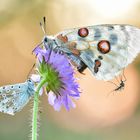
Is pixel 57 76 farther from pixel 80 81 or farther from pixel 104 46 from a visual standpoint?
pixel 80 81

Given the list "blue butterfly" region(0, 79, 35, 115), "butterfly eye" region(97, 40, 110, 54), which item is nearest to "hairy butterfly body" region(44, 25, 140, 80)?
"butterfly eye" region(97, 40, 110, 54)

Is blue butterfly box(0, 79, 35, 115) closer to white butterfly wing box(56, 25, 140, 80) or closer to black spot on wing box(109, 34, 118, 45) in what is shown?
white butterfly wing box(56, 25, 140, 80)

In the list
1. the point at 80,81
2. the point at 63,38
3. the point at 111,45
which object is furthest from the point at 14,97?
the point at 80,81

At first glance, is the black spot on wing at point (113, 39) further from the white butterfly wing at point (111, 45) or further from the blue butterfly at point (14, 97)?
the blue butterfly at point (14, 97)

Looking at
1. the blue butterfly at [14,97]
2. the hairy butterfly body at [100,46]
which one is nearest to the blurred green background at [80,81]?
the hairy butterfly body at [100,46]

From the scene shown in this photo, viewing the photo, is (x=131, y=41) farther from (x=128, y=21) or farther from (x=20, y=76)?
(x=128, y=21)
